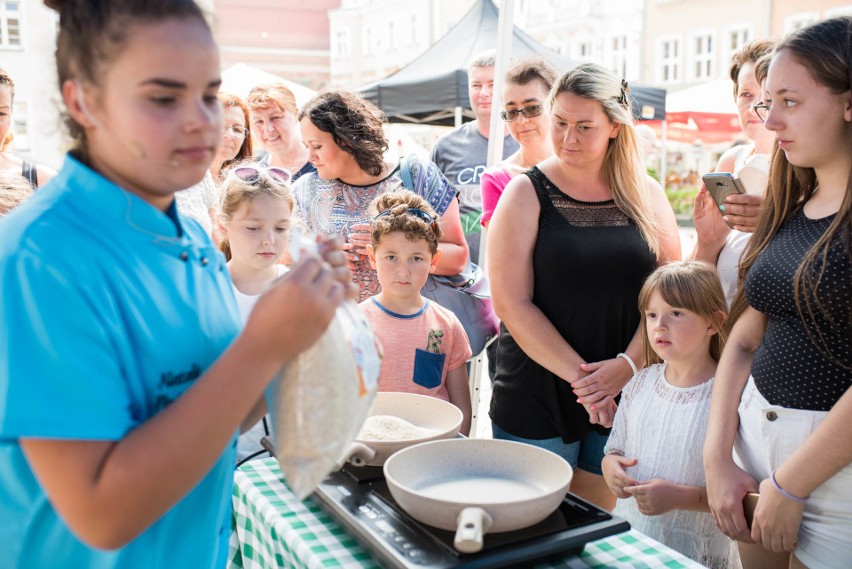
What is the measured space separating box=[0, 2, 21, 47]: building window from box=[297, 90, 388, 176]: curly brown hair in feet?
69.9

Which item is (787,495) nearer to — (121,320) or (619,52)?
(121,320)

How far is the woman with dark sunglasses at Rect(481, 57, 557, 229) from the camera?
2.82m

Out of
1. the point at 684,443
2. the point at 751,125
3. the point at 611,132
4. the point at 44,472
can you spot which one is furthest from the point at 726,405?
the point at 44,472

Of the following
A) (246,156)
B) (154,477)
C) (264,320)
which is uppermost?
(246,156)

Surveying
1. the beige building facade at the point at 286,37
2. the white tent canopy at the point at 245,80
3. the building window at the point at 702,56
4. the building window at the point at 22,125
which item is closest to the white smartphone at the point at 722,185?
the white tent canopy at the point at 245,80

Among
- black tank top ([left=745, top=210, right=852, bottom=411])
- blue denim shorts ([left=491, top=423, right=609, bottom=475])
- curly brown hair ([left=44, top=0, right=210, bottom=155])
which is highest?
curly brown hair ([left=44, top=0, right=210, bottom=155])

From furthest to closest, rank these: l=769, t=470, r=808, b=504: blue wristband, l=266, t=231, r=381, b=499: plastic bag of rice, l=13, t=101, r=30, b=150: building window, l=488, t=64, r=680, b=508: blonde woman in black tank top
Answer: l=13, t=101, r=30, b=150: building window
l=488, t=64, r=680, b=508: blonde woman in black tank top
l=769, t=470, r=808, b=504: blue wristband
l=266, t=231, r=381, b=499: plastic bag of rice

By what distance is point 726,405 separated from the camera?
1702mm

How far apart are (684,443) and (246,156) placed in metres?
2.45

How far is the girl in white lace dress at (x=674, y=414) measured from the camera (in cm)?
180

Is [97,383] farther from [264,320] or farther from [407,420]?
[407,420]

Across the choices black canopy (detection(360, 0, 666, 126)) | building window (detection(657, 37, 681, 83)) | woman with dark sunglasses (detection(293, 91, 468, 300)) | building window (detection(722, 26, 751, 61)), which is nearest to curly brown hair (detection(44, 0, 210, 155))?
woman with dark sunglasses (detection(293, 91, 468, 300))

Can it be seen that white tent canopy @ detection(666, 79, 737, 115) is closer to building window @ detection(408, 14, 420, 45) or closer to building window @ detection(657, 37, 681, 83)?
building window @ detection(657, 37, 681, 83)

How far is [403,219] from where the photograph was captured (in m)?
2.33
